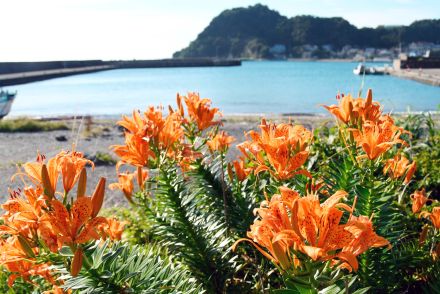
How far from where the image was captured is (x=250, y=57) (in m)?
128

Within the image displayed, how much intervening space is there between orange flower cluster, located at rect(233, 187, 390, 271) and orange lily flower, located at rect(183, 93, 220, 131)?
111cm

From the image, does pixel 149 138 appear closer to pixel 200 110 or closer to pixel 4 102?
pixel 200 110

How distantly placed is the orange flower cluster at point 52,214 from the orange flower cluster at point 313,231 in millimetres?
390

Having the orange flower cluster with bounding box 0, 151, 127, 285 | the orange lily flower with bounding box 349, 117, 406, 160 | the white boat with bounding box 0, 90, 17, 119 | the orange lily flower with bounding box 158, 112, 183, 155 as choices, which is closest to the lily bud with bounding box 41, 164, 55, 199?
the orange flower cluster with bounding box 0, 151, 127, 285

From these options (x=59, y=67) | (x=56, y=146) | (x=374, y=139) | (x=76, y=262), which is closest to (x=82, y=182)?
(x=76, y=262)

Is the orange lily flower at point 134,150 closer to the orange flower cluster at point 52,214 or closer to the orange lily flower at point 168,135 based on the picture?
the orange lily flower at point 168,135

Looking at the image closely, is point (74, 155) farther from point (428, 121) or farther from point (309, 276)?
point (428, 121)

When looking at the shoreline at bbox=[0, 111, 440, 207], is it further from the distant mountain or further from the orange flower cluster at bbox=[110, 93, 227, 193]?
the distant mountain

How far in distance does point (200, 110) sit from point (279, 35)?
12889 centimetres

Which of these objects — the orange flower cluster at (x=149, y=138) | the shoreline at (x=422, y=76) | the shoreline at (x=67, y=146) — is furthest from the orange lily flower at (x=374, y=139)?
the shoreline at (x=422, y=76)

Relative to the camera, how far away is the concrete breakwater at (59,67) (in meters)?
51.0

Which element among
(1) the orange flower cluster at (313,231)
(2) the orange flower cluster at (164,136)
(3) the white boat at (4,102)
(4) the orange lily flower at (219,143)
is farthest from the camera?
(3) the white boat at (4,102)

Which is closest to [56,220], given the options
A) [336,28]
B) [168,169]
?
[168,169]

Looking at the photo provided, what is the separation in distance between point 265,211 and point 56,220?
1.51ft
